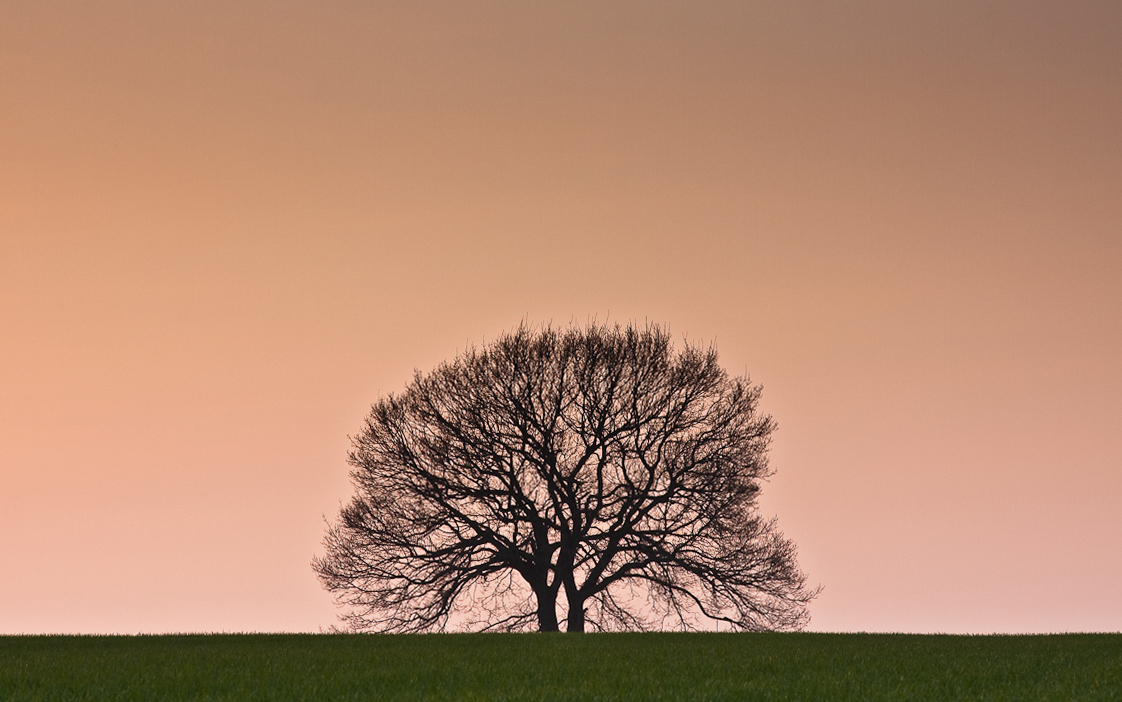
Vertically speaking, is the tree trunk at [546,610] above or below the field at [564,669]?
above

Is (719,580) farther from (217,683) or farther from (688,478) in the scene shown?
(217,683)

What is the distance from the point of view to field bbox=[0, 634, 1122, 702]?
671 inches

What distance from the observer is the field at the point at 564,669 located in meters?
17.0

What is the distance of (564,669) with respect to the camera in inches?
788

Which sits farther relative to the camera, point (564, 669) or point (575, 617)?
point (575, 617)

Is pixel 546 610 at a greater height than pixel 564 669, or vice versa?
pixel 546 610

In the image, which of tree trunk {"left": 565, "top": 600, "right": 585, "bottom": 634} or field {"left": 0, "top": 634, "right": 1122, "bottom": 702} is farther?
tree trunk {"left": 565, "top": 600, "right": 585, "bottom": 634}

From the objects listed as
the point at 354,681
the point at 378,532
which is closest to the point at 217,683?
the point at 354,681

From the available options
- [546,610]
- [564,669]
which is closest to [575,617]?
[546,610]

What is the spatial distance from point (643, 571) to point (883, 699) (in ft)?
70.6

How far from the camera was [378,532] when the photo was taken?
1465 inches

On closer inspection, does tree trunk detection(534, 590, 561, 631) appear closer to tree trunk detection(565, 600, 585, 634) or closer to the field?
Answer: tree trunk detection(565, 600, 585, 634)

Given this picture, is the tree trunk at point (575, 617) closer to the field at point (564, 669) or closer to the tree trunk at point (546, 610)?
the tree trunk at point (546, 610)

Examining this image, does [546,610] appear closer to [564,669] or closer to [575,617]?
[575,617]
